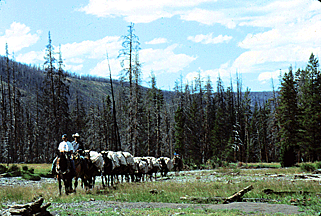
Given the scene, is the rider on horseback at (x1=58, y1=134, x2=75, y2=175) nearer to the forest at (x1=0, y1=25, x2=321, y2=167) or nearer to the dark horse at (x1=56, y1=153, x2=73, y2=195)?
the dark horse at (x1=56, y1=153, x2=73, y2=195)

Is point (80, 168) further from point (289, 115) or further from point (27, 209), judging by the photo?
point (289, 115)

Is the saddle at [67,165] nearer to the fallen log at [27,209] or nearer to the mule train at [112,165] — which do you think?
the mule train at [112,165]

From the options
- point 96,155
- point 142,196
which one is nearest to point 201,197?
point 142,196

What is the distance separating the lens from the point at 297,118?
53781mm

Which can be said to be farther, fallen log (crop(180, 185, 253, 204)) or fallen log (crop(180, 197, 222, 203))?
fallen log (crop(180, 197, 222, 203))

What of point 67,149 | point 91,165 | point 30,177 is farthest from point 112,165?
point 30,177

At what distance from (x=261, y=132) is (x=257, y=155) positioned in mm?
6466

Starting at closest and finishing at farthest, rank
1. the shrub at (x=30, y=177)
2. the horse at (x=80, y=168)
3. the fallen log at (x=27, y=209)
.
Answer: the fallen log at (x=27, y=209) → the horse at (x=80, y=168) → the shrub at (x=30, y=177)

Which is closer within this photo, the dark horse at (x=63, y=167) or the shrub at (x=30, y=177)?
the dark horse at (x=63, y=167)

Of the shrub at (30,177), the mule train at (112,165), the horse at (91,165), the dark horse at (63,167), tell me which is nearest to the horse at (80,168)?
the mule train at (112,165)

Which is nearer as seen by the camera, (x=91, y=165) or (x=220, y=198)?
(x=220, y=198)

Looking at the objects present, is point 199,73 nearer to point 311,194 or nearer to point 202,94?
point 202,94

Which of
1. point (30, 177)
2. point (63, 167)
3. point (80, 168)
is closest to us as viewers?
point (63, 167)

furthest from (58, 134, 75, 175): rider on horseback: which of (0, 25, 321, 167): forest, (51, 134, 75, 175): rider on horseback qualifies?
(0, 25, 321, 167): forest
